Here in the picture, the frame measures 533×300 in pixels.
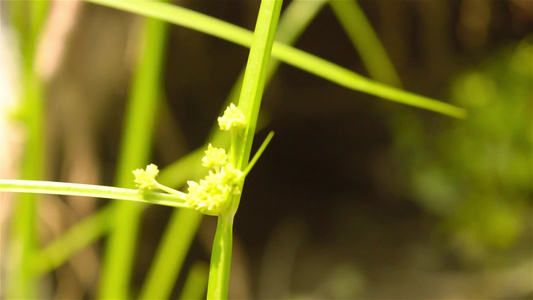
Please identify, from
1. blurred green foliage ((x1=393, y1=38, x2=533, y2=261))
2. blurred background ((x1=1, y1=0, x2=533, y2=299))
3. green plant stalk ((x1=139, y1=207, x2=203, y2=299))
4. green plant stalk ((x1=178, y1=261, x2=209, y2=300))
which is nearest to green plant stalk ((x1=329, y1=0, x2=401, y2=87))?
blurred background ((x1=1, y1=0, x2=533, y2=299))

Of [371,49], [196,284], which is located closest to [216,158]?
[196,284]

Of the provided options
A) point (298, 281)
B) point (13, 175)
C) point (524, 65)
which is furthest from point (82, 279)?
point (524, 65)

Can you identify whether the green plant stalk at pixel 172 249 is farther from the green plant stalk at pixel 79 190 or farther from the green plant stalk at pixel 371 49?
the green plant stalk at pixel 371 49

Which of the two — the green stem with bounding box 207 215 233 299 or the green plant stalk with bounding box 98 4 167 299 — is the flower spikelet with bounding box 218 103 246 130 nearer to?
the green stem with bounding box 207 215 233 299

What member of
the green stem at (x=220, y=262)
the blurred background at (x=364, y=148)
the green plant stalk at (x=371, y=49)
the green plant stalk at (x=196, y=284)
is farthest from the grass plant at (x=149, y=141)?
the green plant stalk at (x=371, y=49)

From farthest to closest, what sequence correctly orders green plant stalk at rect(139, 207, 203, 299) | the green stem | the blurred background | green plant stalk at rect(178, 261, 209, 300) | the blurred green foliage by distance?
1. the blurred green foliage
2. the blurred background
3. green plant stalk at rect(178, 261, 209, 300)
4. green plant stalk at rect(139, 207, 203, 299)
5. the green stem

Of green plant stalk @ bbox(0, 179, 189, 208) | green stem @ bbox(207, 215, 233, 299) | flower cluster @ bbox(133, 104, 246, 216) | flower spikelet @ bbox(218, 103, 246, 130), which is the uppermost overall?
flower spikelet @ bbox(218, 103, 246, 130)
